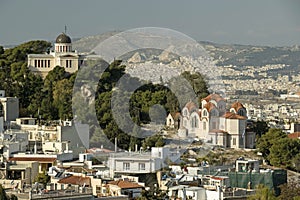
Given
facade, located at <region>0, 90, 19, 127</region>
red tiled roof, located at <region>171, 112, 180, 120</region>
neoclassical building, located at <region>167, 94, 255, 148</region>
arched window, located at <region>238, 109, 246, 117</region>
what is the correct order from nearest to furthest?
facade, located at <region>0, 90, 19, 127</region>, neoclassical building, located at <region>167, 94, 255, 148</region>, red tiled roof, located at <region>171, 112, 180, 120</region>, arched window, located at <region>238, 109, 246, 117</region>

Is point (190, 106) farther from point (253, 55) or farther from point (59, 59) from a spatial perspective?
point (253, 55)

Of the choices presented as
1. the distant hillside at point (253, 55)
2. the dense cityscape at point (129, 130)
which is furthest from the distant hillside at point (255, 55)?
the dense cityscape at point (129, 130)

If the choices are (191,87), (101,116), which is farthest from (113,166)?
(191,87)

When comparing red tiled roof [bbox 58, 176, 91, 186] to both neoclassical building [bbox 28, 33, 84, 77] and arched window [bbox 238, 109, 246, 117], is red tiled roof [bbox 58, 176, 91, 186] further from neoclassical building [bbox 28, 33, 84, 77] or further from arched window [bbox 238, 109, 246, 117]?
neoclassical building [bbox 28, 33, 84, 77]

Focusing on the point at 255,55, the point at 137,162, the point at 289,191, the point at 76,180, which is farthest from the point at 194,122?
the point at 255,55

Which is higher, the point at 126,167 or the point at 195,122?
the point at 195,122

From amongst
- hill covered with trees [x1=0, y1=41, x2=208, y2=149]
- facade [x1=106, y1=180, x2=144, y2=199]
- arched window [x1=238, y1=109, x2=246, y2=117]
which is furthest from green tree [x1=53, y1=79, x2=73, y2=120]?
facade [x1=106, y1=180, x2=144, y2=199]

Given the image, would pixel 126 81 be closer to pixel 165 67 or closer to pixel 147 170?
pixel 165 67

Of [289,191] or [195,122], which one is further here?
[195,122]
